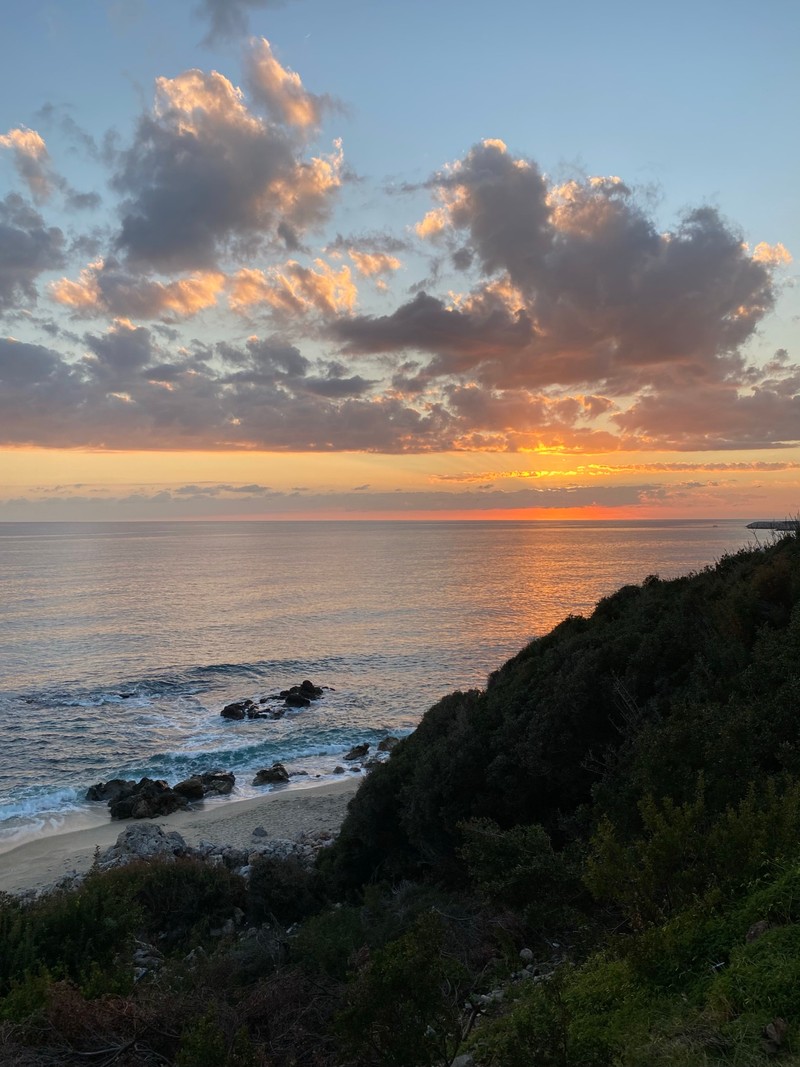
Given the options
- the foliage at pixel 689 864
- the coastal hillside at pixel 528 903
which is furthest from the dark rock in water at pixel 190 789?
the foliage at pixel 689 864

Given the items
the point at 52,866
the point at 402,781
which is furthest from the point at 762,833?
the point at 52,866

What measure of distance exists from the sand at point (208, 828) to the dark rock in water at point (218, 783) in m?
0.98

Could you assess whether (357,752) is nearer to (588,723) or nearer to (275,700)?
(275,700)

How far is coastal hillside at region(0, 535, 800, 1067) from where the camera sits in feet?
14.8

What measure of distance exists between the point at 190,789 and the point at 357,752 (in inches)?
299

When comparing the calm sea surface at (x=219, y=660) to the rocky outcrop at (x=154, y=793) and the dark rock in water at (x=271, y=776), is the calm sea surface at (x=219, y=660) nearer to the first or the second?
the rocky outcrop at (x=154, y=793)

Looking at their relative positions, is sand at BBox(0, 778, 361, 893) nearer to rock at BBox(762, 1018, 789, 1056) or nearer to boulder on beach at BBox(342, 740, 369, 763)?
boulder on beach at BBox(342, 740, 369, 763)

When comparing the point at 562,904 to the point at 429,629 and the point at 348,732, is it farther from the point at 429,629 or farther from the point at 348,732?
the point at 429,629

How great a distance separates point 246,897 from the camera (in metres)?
12.9

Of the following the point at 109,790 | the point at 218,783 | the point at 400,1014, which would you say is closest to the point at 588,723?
the point at 400,1014

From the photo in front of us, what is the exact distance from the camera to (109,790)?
24922 mm

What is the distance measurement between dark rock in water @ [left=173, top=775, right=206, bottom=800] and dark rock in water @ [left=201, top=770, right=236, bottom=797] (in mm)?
365

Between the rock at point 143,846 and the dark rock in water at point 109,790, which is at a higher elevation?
the rock at point 143,846

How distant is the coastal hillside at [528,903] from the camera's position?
14.8ft
